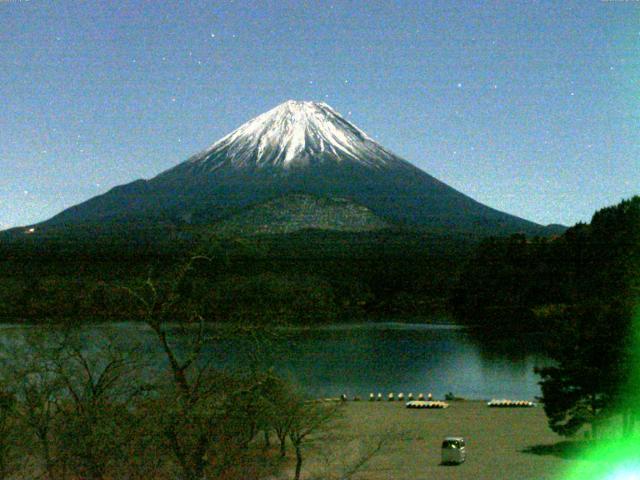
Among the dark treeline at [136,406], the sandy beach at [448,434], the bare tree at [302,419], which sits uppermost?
the dark treeline at [136,406]

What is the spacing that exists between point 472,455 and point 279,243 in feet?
246

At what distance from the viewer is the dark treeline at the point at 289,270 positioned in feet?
121

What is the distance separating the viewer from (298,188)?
444 ft

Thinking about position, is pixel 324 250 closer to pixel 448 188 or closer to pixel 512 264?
pixel 512 264

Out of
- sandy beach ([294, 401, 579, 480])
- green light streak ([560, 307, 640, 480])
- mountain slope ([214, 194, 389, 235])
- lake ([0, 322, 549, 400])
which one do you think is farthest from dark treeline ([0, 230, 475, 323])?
green light streak ([560, 307, 640, 480])

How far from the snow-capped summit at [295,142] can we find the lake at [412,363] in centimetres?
8849

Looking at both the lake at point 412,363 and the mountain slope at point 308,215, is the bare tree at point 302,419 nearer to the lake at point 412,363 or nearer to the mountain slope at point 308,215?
the lake at point 412,363

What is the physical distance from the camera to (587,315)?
63.4 feet

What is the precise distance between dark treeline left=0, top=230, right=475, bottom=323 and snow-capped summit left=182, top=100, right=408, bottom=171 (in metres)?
35.5

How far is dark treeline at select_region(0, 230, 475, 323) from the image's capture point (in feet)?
121

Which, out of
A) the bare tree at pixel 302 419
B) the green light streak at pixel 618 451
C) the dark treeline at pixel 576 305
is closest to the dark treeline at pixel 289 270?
the bare tree at pixel 302 419

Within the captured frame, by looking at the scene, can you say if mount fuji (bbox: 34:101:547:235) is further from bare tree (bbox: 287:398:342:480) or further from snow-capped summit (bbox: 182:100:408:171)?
bare tree (bbox: 287:398:342:480)

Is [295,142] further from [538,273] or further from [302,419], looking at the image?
[302,419]

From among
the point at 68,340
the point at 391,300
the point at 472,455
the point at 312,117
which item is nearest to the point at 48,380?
the point at 68,340
